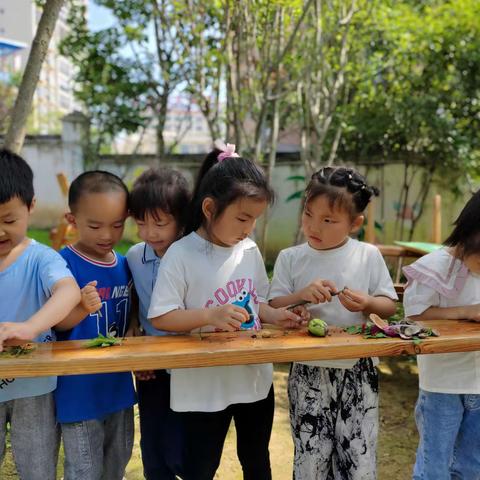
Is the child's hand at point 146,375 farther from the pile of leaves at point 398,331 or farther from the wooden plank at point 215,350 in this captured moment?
the pile of leaves at point 398,331

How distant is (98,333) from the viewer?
190 cm

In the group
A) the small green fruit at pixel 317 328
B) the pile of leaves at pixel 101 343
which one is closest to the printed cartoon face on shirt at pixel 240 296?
the small green fruit at pixel 317 328

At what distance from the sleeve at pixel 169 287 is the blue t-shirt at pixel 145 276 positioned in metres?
0.23

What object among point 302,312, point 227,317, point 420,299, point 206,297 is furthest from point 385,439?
point 227,317

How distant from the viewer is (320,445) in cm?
198

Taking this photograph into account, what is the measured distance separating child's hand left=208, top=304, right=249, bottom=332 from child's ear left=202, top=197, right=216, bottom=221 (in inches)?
13.6

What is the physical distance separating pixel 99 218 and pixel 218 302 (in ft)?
1.70

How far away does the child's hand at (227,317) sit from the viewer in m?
1.65

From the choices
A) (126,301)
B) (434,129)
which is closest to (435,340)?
(126,301)

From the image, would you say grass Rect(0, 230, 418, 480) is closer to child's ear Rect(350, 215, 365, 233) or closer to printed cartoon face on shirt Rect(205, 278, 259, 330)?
printed cartoon face on shirt Rect(205, 278, 259, 330)

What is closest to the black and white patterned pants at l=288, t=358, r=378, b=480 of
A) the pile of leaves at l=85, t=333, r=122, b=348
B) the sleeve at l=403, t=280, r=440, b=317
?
the sleeve at l=403, t=280, r=440, b=317

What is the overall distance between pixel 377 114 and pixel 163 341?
7.71 m

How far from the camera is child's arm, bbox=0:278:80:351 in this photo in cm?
150

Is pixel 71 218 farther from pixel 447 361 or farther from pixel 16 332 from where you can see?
pixel 447 361
